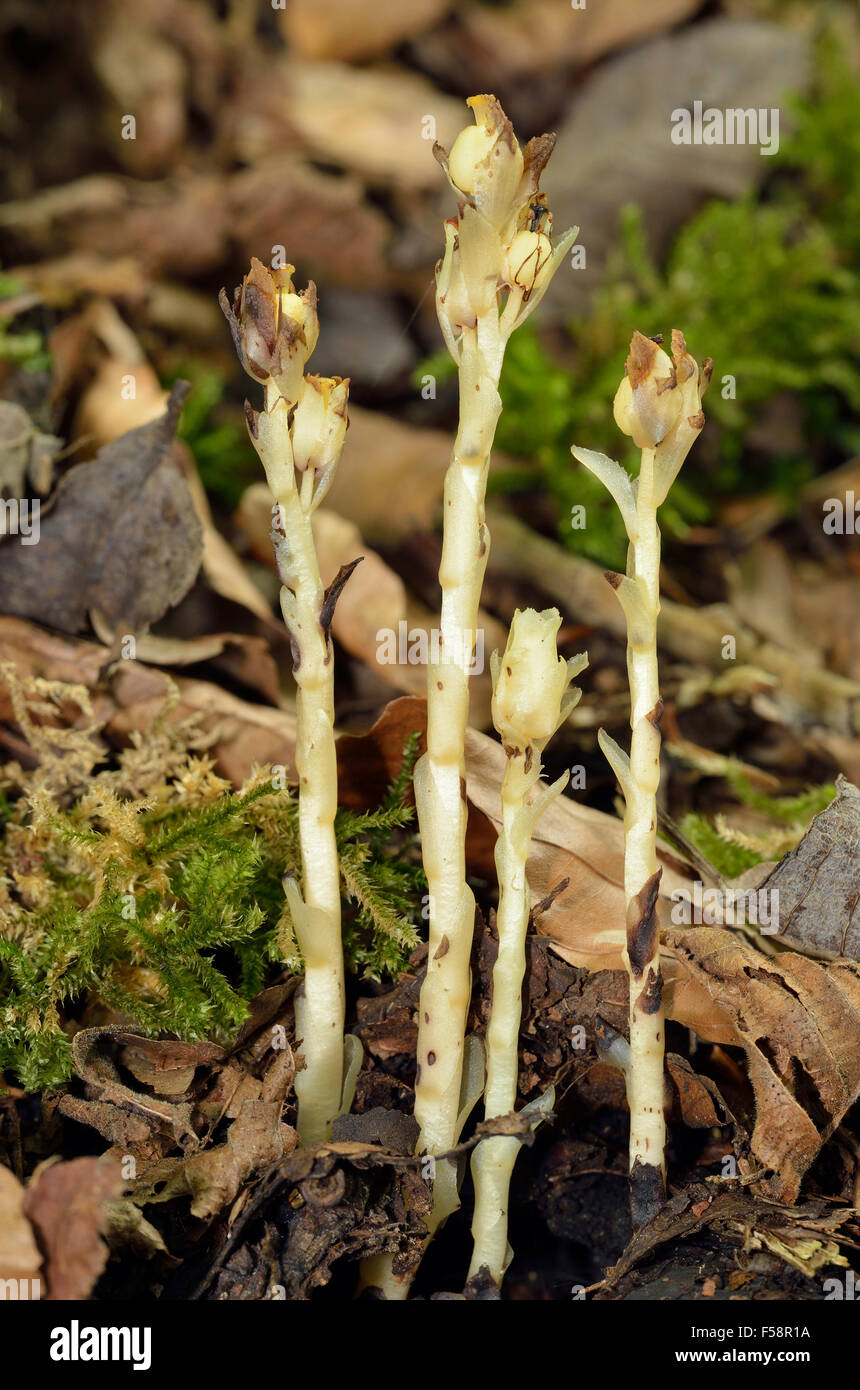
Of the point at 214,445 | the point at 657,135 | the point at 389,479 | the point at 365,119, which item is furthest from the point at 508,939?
the point at 365,119

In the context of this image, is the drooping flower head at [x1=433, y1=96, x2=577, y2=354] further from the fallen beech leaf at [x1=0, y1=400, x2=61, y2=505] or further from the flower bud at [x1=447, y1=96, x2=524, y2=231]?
the fallen beech leaf at [x1=0, y1=400, x2=61, y2=505]

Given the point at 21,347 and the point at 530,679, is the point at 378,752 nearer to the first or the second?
the point at 530,679

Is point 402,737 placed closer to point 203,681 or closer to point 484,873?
point 484,873

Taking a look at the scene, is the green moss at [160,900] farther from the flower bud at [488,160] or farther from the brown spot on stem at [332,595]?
the flower bud at [488,160]

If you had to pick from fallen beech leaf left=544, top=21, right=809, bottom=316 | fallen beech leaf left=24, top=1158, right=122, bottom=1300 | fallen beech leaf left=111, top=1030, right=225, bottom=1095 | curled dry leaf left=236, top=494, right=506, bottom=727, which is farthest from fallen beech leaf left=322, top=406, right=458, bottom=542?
fallen beech leaf left=24, top=1158, right=122, bottom=1300

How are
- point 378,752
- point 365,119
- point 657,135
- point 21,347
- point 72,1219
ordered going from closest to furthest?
point 72,1219
point 378,752
point 21,347
point 657,135
point 365,119

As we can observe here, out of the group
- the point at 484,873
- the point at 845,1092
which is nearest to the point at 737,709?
the point at 484,873

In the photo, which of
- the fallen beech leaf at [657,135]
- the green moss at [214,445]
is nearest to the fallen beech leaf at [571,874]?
the green moss at [214,445]
